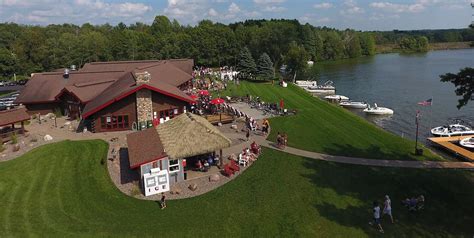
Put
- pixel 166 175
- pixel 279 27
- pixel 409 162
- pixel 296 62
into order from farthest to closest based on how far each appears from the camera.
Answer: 1. pixel 279 27
2. pixel 296 62
3. pixel 409 162
4. pixel 166 175

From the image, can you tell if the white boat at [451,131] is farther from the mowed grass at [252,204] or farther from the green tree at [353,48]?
the green tree at [353,48]

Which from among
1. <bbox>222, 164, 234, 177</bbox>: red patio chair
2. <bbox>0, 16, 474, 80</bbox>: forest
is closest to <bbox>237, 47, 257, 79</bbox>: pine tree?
<bbox>0, 16, 474, 80</bbox>: forest

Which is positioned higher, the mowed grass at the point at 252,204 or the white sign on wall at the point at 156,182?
the white sign on wall at the point at 156,182

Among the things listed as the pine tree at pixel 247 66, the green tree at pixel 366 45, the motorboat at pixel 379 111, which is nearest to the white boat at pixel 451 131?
the motorboat at pixel 379 111

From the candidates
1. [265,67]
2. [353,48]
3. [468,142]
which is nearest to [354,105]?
[265,67]

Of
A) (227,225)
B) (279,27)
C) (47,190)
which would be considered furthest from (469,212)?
(279,27)

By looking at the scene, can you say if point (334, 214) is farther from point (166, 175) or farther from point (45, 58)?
point (45, 58)
